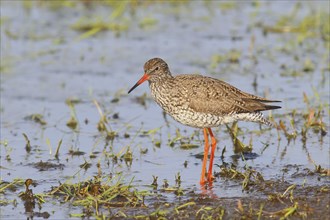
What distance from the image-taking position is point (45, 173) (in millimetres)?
9070

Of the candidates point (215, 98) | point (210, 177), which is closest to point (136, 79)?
point (215, 98)

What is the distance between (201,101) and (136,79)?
390cm

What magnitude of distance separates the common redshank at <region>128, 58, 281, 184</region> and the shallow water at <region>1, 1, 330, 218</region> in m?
0.55

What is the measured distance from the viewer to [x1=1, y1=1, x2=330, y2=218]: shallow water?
30.6 feet

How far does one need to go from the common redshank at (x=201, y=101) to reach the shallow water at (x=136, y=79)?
1.80 feet

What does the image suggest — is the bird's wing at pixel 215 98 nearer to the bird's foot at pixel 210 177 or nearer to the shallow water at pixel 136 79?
the shallow water at pixel 136 79

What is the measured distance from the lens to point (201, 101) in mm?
9242

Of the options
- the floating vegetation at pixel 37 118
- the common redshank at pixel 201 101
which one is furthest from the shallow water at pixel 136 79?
the common redshank at pixel 201 101

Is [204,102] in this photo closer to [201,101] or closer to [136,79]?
[201,101]

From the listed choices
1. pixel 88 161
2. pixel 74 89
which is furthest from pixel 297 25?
pixel 88 161

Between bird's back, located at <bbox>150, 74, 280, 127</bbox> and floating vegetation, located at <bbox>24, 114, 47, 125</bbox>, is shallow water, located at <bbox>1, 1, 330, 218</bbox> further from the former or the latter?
bird's back, located at <bbox>150, 74, 280, 127</bbox>

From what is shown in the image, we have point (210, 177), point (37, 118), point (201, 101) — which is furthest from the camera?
point (37, 118)

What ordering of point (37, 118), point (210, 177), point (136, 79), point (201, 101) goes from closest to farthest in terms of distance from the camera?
point (210, 177), point (201, 101), point (37, 118), point (136, 79)

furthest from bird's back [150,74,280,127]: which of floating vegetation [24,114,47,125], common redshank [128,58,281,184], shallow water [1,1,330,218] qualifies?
floating vegetation [24,114,47,125]
